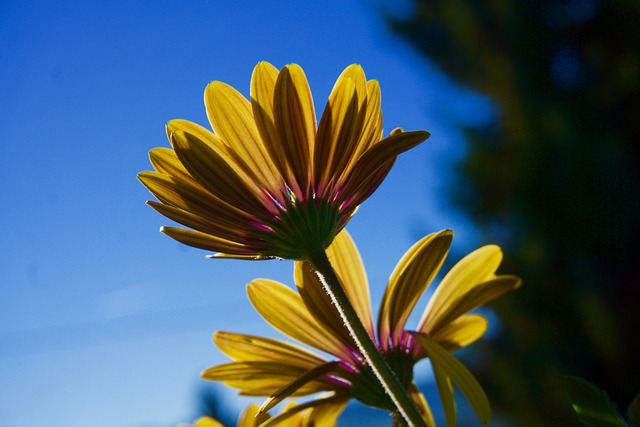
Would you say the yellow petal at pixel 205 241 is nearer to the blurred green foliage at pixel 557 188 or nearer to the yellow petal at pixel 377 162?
the yellow petal at pixel 377 162

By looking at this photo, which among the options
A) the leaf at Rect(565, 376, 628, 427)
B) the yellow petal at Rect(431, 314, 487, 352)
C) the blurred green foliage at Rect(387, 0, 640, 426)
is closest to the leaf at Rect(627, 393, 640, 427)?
the leaf at Rect(565, 376, 628, 427)

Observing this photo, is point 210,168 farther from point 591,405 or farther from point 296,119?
point 591,405

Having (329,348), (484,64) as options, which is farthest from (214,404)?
(329,348)

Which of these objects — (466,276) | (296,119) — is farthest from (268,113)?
(466,276)

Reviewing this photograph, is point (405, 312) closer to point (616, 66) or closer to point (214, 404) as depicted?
point (616, 66)

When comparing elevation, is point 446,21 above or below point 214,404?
above

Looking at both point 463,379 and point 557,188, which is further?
point 557,188
